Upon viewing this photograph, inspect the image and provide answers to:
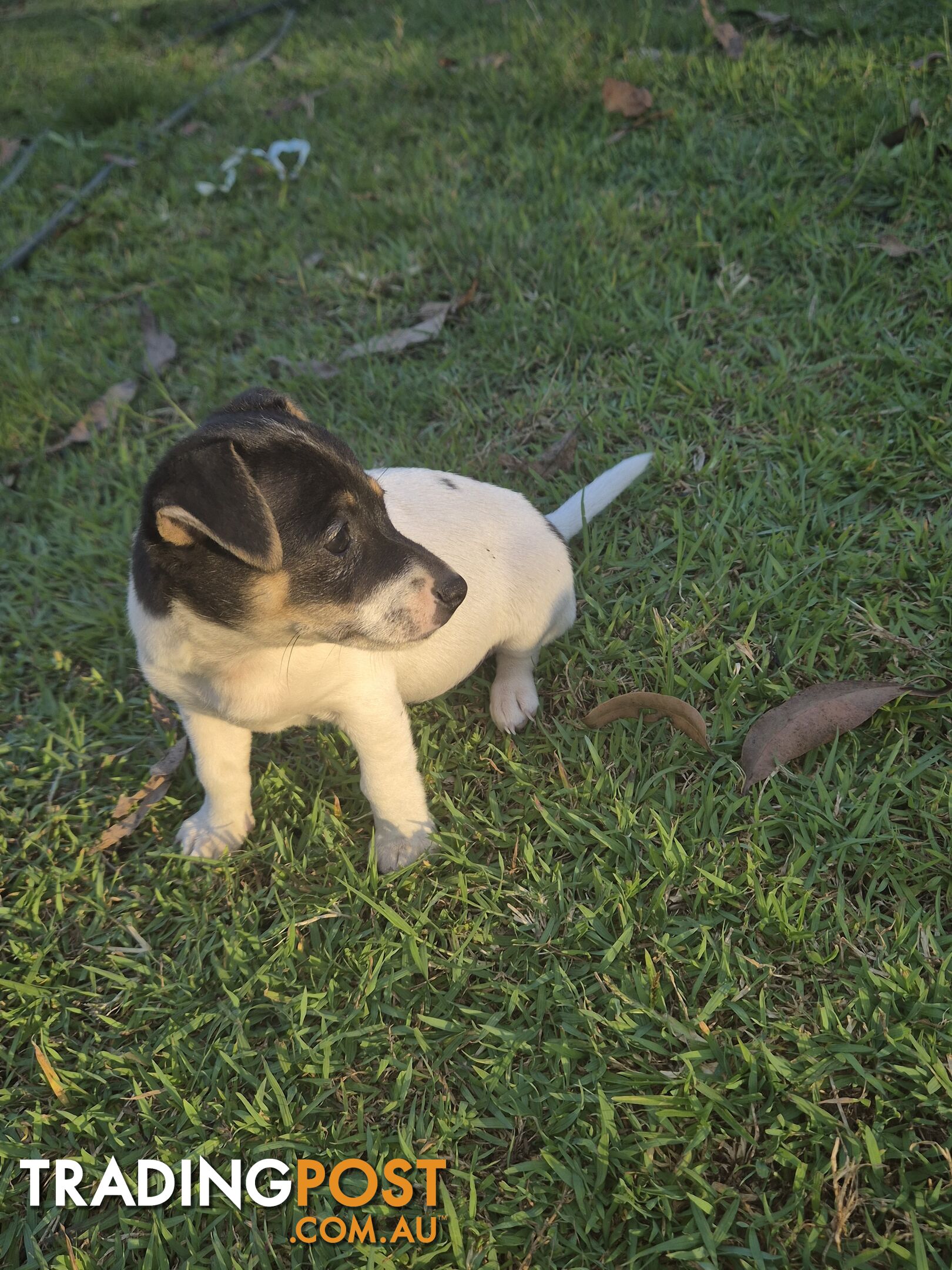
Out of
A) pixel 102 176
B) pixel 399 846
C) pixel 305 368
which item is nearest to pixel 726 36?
pixel 305 368

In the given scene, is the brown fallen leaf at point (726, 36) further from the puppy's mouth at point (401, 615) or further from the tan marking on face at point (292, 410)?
the puppy's mouth at point (401, 615)

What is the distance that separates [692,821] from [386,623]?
1106mm

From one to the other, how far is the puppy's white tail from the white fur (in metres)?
0.36

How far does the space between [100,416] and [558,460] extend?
2504 mm

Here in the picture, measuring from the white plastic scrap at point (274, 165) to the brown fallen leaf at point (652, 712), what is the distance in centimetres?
467

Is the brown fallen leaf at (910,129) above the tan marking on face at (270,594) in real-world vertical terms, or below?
above

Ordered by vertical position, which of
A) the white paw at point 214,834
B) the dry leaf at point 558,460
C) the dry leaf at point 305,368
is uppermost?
the dry leaf at point 305,368

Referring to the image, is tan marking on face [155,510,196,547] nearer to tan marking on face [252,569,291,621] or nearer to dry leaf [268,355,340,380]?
tan marking on face [252,569,291,621]

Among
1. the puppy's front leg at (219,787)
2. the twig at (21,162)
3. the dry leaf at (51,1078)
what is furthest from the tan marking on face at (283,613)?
the twig at (21,162)

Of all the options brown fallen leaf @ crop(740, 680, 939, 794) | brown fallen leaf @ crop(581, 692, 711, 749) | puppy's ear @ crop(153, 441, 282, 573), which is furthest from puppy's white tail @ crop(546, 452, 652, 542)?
puppy's ear @ crop(153, 441, 282, 573)

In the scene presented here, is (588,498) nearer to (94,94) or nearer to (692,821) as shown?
(692,821)

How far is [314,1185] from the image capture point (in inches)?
88.0

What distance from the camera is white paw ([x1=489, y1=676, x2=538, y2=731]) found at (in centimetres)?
327

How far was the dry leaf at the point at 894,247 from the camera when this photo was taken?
4.39 meters
